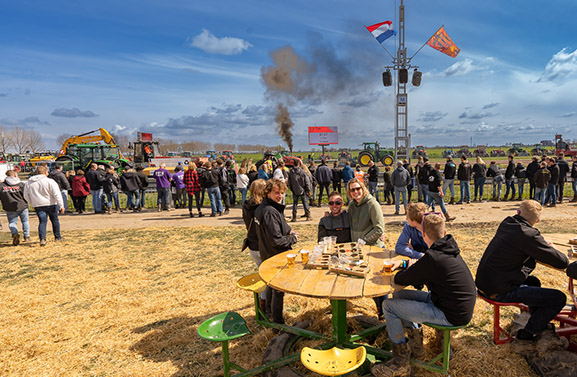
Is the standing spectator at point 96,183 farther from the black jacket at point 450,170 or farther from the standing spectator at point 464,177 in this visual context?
the standing spectator at point 464,177

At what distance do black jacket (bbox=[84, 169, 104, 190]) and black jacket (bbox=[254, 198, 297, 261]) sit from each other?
1025cm

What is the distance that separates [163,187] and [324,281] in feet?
33.9

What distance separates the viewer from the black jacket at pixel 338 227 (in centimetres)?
411

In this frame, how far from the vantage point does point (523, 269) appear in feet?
9.98

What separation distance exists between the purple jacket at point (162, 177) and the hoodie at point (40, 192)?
13.4 feet

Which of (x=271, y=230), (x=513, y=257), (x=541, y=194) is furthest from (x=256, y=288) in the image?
(x=541, y=194)

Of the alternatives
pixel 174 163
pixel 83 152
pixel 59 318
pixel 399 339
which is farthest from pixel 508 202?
pixel 83 152

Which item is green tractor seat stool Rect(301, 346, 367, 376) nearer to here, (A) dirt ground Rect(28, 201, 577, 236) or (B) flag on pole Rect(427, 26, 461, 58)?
(A) dirt ground Rect(28, 201, 577, 236)

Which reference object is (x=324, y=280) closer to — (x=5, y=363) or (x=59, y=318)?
(x=5, y=363)

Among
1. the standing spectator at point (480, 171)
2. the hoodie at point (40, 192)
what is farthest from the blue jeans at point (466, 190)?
the hoodie at point (40, 192)

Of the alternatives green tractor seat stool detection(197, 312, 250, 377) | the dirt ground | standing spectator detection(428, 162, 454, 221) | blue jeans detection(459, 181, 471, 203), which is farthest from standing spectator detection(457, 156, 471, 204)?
green tractor seat stool detection(197, 312, 250, 377)

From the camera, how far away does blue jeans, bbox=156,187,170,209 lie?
471 inches

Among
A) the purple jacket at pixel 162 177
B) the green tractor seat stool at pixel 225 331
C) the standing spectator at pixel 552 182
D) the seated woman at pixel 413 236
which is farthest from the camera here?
the purple jacket at pixel 162 177

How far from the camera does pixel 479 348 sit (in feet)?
10.8
